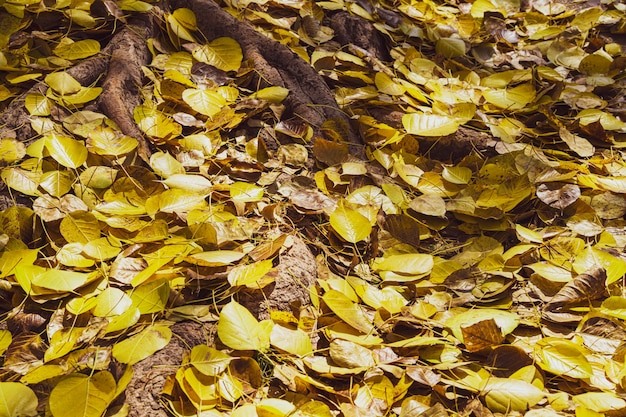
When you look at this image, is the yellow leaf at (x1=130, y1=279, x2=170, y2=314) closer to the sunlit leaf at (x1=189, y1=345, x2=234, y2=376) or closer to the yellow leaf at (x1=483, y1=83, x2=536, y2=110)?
the sunlit leaf at (x1=189, y1=345, x2=234, y2=376)

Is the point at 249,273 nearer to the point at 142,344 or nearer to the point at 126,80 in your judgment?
the point at 142,344

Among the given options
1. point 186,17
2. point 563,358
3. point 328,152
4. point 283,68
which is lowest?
point 563,358

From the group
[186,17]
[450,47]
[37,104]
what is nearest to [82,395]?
[37,104]

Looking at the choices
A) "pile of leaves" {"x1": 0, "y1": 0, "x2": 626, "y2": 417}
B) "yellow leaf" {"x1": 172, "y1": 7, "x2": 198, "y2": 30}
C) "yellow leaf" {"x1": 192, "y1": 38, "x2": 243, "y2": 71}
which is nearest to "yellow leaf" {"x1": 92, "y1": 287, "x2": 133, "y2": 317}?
"pile of leaves" {"x1": 0, "y1": 0, "x2": 626, "y2": 417}

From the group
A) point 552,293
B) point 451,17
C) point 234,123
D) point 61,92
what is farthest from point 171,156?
point 451,17

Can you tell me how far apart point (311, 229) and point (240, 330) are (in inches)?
16.0

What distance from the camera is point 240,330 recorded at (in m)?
1.16

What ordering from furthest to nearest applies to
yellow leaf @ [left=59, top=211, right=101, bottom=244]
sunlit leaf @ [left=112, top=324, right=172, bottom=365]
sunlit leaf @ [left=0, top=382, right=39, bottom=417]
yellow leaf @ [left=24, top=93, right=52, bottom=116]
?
yellow leaf @ [left=24, top=93, right=52, bottom=116] → yellow leaf @ [left=59, top=211, right=101, bottom=244] → sunlit leaf @ [left=112, top=324, right=172, bottom=365] → sunlit leaf @ [left=0, top=382, right=39, bottom=417]

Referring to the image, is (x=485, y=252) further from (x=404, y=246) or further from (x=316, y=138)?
(x=316, y=138)

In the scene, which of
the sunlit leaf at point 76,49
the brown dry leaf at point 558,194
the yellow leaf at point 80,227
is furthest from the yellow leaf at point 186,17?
the brown dry leaf at point 558,194

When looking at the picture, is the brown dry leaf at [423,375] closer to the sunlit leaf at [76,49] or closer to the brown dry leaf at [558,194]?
the brown dry leaf at [558,194]

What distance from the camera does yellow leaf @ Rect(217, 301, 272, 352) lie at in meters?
1.14

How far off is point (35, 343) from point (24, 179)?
45cm

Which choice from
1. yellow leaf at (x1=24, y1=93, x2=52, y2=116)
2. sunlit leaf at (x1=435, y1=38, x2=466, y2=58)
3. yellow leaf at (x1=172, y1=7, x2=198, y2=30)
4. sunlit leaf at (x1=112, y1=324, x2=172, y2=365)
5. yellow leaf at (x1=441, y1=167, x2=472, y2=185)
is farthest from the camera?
sunlit leaf at (x1=435, y1=38, x2=466, y2=58)
